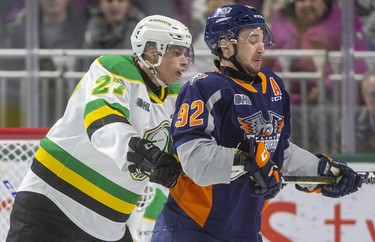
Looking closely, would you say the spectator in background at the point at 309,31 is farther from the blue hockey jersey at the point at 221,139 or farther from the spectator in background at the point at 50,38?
the blue hockey jersey at the point at 221,139

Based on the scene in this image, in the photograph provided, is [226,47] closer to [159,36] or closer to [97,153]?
[159,36]

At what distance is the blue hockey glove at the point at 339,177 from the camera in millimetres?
2895

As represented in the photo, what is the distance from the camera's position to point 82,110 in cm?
305

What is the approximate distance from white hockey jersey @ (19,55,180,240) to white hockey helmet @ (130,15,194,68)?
6cm

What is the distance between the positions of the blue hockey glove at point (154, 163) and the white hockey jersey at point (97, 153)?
188 millimetres

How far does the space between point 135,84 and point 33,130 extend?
4.00ft

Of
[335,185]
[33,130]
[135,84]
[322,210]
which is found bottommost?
[322,210]

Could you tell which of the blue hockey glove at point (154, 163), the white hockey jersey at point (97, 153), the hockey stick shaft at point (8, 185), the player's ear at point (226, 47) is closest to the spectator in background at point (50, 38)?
the hockey stick shaft at point (8, 185)

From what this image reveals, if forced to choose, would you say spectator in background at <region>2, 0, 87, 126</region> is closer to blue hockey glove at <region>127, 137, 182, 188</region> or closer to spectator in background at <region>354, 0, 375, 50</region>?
spectator in background at <region>354, 0, 375, 50</region>

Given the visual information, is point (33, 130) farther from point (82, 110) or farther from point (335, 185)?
point (335, 185)

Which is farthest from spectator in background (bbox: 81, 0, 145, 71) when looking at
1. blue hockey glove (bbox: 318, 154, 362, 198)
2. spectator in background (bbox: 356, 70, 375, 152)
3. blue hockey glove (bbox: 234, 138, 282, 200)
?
blue hockey glove (bbox: 234, 138, 282, 200)

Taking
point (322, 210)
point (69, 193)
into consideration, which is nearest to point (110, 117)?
point (69, 193)

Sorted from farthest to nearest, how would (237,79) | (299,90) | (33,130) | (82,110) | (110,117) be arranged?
(299,90), (33,130), (82,110), (110,117), (237,79)

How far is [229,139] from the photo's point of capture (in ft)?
8.70
